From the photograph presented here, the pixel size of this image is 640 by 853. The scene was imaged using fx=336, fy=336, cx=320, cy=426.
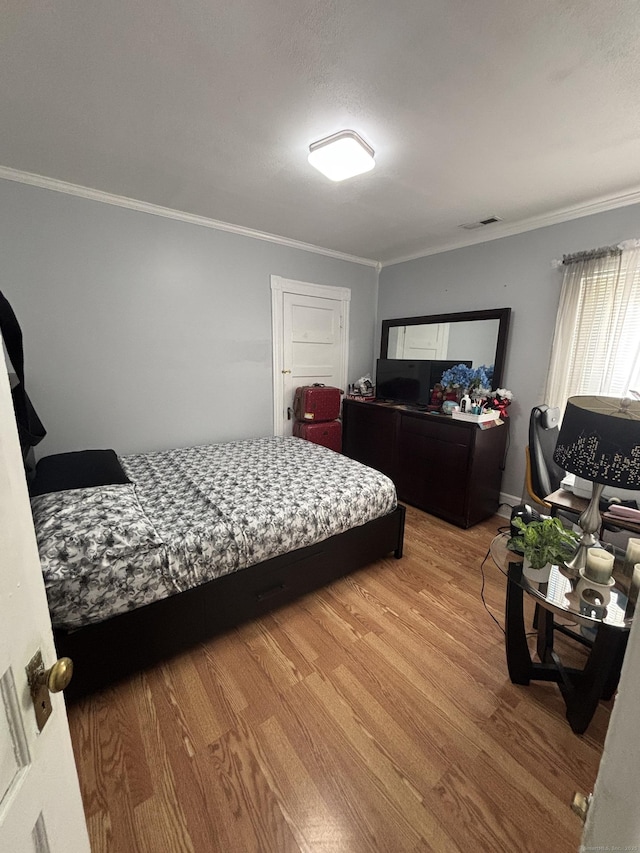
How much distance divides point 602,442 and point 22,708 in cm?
158

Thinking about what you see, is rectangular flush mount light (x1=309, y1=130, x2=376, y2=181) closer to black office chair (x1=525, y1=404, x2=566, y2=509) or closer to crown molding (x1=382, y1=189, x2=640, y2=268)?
crown molding (x1=382, y1=189, x2=640, y2=268)

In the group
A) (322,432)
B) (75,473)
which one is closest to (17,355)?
(75,473)

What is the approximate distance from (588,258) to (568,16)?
5.66 ft

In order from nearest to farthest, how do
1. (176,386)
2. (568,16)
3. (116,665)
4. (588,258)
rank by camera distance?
(568,16) → (116,665) → (588,258) → (176,386)

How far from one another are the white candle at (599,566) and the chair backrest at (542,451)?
0.92 metres

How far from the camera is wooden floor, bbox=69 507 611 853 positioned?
104cm

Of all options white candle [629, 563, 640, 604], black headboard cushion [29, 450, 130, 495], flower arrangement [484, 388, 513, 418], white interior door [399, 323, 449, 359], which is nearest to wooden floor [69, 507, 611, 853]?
white candle [629, 563, 640, 604]

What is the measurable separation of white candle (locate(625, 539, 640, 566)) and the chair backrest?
2.46ft

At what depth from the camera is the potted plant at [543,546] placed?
1344mm

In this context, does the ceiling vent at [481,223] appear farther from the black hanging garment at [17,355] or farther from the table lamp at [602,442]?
the black hanging garment at [17,355]

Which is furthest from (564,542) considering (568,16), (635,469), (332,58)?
(332,58)

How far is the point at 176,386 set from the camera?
2.92 meters

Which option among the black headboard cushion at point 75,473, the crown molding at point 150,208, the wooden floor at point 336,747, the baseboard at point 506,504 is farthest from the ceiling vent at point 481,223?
the black headboard cushion at point 75,473

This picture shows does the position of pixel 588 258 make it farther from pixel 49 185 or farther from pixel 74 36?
pixel 49 185
